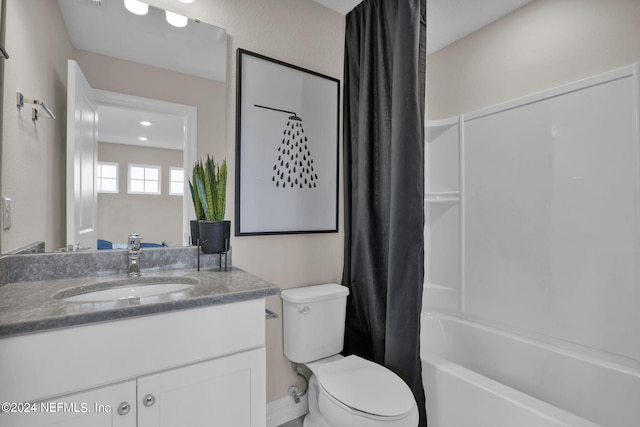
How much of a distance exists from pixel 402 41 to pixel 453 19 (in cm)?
95

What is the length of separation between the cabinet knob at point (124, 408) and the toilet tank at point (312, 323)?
34.6 inches

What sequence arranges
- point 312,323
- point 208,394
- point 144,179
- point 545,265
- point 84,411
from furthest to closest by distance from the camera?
point 545,265 → point 312,323 → point 144,179 → point 208,394 → point 84,411

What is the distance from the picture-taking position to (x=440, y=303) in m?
2.50

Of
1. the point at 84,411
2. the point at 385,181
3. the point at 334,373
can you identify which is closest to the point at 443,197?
the point at 385,181

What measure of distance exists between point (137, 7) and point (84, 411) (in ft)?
5.16

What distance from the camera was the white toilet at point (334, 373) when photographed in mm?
1201

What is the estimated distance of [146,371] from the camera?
91 centimetres

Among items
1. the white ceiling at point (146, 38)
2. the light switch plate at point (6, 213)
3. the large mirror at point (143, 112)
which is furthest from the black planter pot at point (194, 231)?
the white ceiling at point (146, 38)

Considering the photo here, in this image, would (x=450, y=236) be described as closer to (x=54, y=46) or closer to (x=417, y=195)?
(x=417, y=195)

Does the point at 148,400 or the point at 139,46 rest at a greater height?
the point at 139,46

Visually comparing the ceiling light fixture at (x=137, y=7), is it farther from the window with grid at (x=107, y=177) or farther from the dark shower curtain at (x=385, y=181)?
the dark shower curtain at (x=385, y=181)

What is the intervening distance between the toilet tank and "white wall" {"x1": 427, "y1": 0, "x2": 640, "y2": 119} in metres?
1.79

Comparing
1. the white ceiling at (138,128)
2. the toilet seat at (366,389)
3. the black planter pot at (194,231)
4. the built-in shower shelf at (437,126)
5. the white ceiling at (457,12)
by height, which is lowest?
the toilet seat at (366,389)

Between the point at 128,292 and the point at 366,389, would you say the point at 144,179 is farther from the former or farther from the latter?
the point at 366,389
